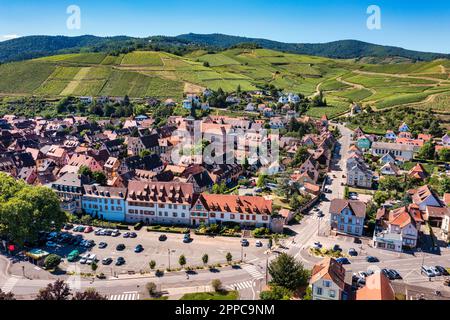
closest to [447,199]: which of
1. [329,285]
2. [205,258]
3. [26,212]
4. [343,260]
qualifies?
[343,260]

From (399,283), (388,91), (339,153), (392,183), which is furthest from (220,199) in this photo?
(388,91)

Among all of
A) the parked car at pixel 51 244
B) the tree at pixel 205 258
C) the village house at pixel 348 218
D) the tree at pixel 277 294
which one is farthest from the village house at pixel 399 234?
the parked car at pixel 51 244

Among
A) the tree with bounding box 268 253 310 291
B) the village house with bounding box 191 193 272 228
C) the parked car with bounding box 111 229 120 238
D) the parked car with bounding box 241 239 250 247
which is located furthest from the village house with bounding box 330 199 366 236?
the parked car with bounding box 111 229 120 238

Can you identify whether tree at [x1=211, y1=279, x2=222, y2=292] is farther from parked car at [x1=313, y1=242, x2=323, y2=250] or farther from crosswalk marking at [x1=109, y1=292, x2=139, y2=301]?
parked car at [x1=313, y1=242, x2=323, y2=250]

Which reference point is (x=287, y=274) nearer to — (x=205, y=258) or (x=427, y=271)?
(x=205, y=258)

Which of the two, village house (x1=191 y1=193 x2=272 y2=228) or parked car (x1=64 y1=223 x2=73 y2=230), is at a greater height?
village house (x1=191 y1=193 x2=272 y2=228)

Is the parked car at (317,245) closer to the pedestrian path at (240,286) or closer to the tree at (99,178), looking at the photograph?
the pedestrian path at (240,286)
